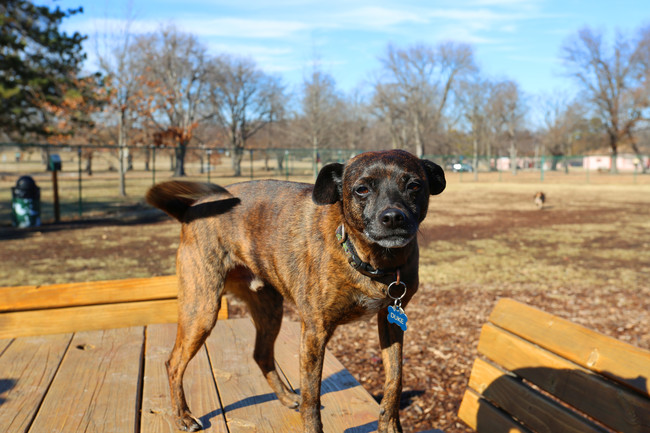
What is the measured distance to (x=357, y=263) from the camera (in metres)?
2.13

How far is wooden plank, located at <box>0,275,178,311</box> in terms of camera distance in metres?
3.72

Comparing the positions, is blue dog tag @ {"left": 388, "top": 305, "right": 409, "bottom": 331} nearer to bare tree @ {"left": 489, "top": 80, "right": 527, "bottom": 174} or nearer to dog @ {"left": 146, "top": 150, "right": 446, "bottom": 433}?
dog @ {"left": 146, "top": 150, "right": 446, "bottom": 433}

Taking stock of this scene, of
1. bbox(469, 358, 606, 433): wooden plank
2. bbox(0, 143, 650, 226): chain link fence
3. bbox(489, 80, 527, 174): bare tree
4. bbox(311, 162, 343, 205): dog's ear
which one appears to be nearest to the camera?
bbox(311, 162, 343, 205): dog's ear

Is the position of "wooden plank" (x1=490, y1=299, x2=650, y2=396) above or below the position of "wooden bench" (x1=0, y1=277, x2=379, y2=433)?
above

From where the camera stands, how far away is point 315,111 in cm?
5369

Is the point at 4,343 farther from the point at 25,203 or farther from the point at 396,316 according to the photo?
the point at 25,203

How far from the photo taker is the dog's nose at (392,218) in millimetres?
1909

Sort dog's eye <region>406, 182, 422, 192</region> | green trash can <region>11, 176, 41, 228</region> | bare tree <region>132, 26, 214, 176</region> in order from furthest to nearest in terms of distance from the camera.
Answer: bare tree <region>132, 26, 214, 176</region>, green trash can <region>11, 176, 41, 228</region>, dog's eye <region>406, 182, 422, 192</region>

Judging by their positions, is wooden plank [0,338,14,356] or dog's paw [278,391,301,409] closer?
dog's paw [278,391,301,409]

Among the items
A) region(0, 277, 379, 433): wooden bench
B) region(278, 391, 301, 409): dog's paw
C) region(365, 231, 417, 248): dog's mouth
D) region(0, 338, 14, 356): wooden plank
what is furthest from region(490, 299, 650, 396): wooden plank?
region(0, 338, 14, 356): wooden plank

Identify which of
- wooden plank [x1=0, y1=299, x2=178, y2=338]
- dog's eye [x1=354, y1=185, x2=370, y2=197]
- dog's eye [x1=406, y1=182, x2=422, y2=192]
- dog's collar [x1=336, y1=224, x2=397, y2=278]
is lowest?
wooden plank [x1=0, y1=299, x2=178, y2=338]

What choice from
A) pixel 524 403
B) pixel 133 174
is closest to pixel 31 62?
pixel 524 403

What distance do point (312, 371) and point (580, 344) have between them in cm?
131

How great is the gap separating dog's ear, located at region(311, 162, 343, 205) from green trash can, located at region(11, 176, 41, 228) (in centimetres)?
1380
